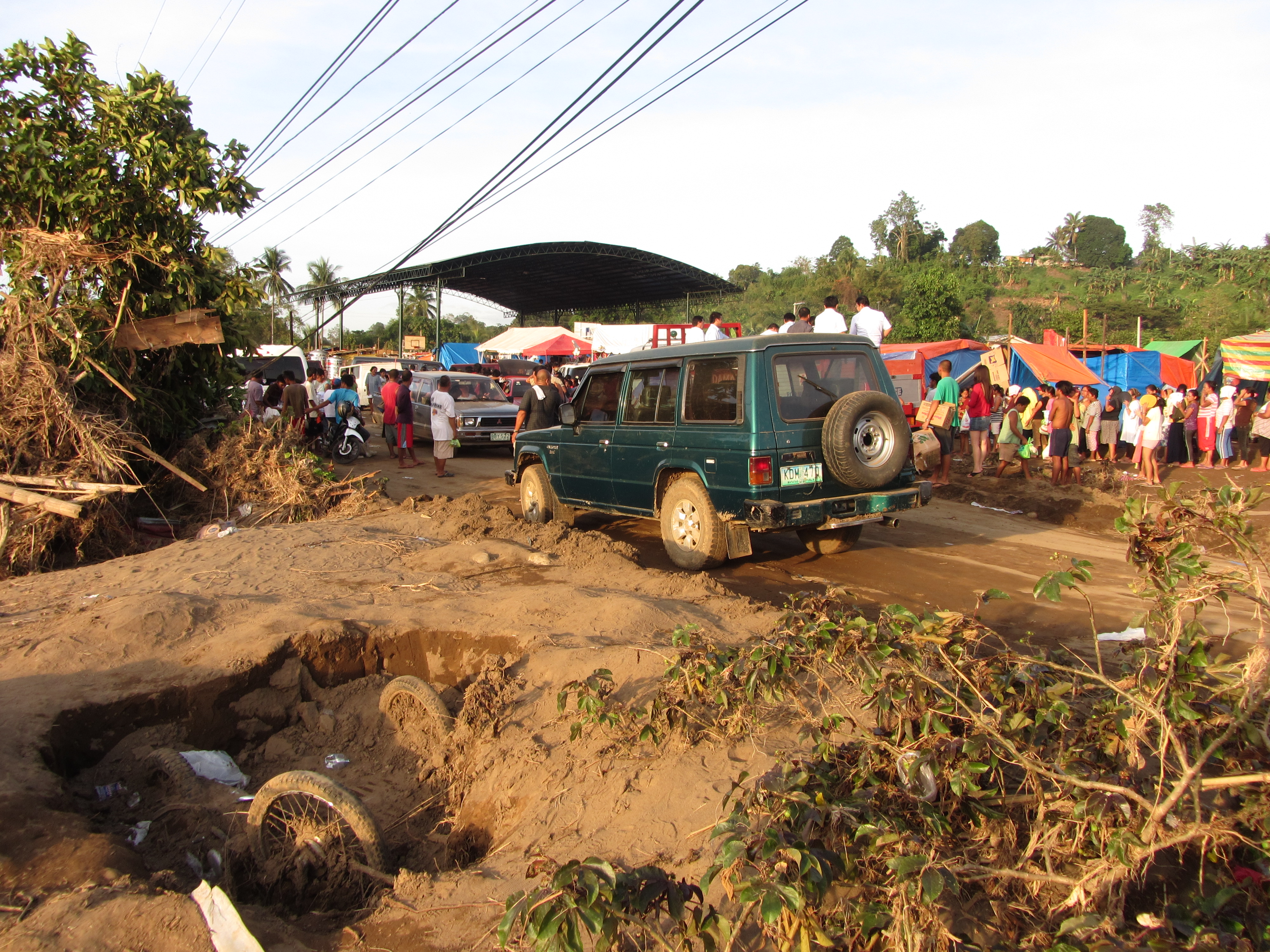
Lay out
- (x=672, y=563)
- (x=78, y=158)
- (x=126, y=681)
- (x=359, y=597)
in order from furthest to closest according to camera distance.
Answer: (x=78, y=158) → (x=672, y=563) → (x=359, y=597) → (x=126, y=681)

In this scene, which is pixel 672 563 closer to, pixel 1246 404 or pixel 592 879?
pixel 592 879

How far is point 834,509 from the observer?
22.0 ft

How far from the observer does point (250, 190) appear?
10.5 meters

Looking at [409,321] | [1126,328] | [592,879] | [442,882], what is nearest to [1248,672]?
[592,879]

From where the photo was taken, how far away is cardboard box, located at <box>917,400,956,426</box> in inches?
480

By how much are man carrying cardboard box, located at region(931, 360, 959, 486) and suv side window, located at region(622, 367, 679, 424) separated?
5981mm

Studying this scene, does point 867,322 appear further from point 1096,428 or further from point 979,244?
point 979,244

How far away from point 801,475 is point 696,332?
318 inches

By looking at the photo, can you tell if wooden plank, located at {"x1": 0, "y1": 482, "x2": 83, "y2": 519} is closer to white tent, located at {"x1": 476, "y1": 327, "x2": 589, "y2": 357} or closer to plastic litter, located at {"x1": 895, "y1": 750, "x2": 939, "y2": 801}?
plastic litter, located at {"x1": 895, "y1": 750, "x2": 939, "y2": 801}

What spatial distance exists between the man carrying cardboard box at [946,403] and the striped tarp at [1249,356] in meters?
7.24

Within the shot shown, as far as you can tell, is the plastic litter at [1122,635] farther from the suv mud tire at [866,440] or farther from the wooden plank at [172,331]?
the wooden plank at [172,331]

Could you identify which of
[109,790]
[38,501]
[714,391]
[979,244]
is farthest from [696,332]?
[979,244]

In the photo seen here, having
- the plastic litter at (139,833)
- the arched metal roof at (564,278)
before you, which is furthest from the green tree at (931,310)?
the plastic litter at (139,833)

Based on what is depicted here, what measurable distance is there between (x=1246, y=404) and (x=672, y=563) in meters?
13.2
